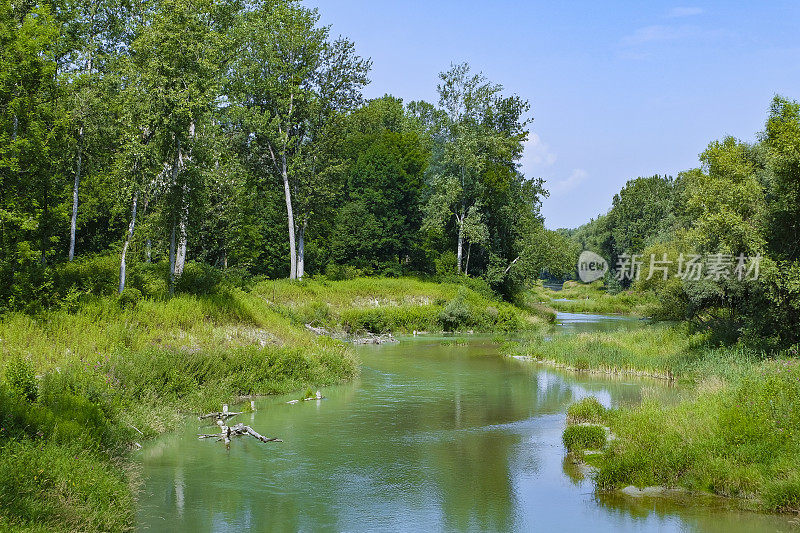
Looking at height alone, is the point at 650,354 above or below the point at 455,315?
below

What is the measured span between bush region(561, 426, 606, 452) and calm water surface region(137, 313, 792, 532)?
49 centimetres

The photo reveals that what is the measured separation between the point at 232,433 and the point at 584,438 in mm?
9099

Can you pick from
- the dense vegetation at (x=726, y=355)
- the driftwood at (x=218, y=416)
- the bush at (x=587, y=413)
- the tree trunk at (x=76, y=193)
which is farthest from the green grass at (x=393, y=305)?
the bush at (x=587, y=413)

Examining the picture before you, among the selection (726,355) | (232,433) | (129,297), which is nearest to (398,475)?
(232,433)

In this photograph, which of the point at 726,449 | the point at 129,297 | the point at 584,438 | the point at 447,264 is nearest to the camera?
the point at 726,449

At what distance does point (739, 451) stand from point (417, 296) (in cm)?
3636

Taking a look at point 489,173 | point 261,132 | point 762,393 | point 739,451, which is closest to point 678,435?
point 739,451

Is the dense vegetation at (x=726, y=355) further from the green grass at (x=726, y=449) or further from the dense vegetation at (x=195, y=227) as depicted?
the dense vegetation at (x=195, y=227)

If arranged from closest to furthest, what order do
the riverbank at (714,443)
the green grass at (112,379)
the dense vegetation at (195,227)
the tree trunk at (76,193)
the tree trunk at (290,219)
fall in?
the green grass at (112,379) < the riverbank at (714,443) < the dense vegetation at (195,227) < the tree trunk at (76,193) < the tree trunk at (290,219)

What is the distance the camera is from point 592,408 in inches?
715

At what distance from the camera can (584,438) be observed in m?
15.8

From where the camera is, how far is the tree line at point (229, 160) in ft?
73.7

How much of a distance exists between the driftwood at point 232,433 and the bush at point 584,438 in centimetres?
753

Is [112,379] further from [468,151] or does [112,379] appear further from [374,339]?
[468,151]
